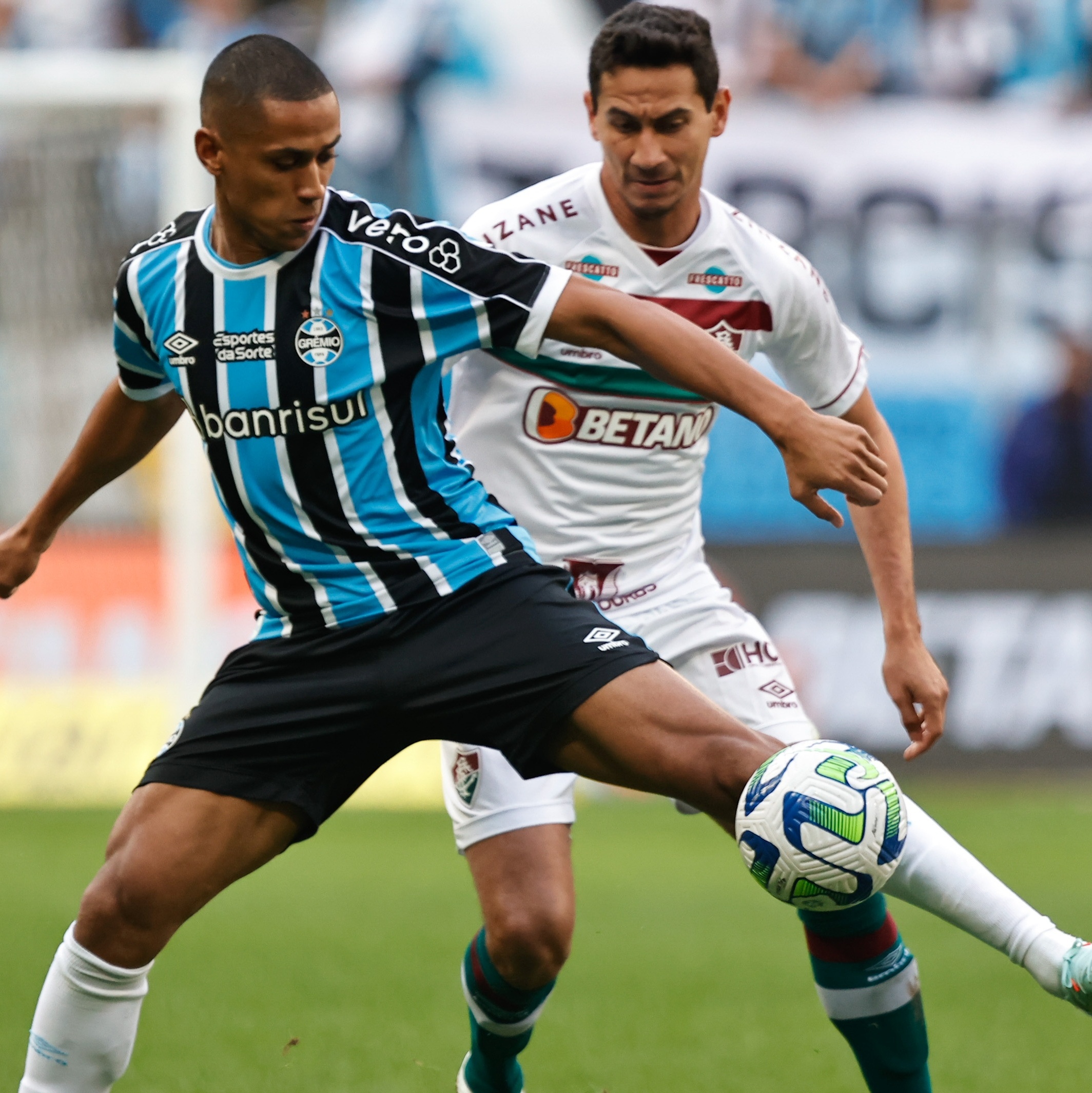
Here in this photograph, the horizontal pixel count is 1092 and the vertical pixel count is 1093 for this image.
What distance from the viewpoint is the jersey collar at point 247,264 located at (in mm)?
3764

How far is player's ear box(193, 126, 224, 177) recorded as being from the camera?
3.67m

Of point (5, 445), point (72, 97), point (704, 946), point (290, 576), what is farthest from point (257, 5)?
point (290, 576)

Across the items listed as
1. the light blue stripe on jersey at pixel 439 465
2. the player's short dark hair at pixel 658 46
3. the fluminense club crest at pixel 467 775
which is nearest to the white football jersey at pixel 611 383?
the player's short dark hair at pixel 658 46

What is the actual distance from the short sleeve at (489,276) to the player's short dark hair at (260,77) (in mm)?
319

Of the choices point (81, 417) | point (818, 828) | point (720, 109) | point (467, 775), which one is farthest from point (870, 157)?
point (818, 828)

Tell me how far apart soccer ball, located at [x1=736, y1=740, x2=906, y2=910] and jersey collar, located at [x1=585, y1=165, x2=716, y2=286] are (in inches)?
58.0

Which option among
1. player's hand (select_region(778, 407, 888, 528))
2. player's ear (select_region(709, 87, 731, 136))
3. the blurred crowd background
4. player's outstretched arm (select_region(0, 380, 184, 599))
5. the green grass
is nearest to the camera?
player's hand (select_region(778, 407, 888, 528))

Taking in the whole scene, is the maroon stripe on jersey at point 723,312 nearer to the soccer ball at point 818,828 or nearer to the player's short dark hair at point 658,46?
the player's short dark hair at point 658,46

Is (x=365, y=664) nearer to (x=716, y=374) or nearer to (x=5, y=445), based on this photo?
(x=716, y=374)

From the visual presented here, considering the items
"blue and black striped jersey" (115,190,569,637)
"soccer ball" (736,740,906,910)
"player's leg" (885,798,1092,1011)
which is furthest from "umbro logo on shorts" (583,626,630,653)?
"player's leg" (885,798,1092,1011)

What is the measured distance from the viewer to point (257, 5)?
15.4 m

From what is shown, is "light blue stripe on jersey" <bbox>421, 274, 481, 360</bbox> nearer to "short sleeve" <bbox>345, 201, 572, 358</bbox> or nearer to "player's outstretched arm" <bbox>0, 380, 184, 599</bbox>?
"short sleeve" <bbox>345, 201, 572, 358</bbox>

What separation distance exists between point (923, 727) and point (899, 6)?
12.6 m

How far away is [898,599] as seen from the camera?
4.34 meters
